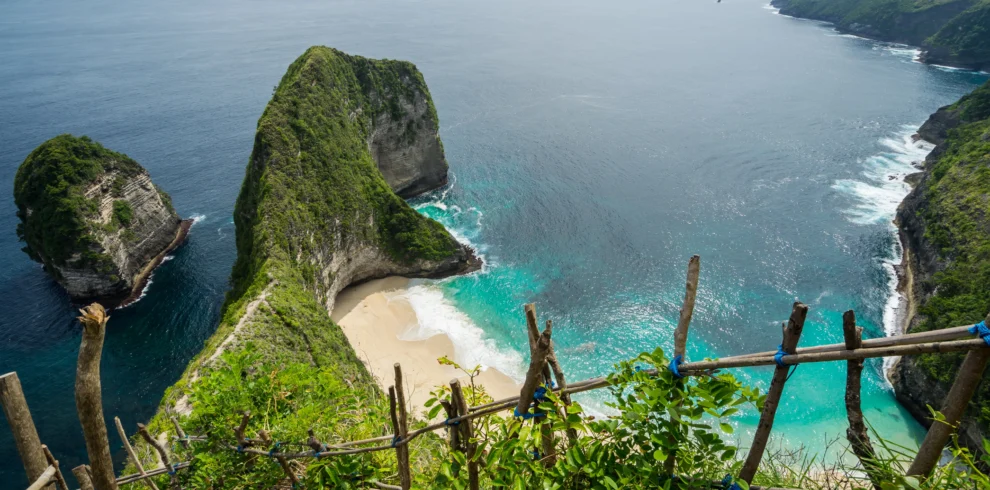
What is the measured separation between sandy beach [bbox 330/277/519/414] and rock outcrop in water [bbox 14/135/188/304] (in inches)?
704

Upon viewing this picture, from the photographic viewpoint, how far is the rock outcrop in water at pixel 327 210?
2619 cm

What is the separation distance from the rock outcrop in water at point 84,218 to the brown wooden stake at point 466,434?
43.4 m

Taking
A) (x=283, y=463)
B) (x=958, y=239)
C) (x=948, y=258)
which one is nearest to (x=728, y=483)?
(x=283, y=463)

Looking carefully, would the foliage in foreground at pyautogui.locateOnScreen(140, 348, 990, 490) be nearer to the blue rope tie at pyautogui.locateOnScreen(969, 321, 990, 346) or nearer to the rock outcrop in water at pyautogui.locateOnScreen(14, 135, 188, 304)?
the blue rope tie at pyautogui.locateOnScreen(969, 321, 990, 346)

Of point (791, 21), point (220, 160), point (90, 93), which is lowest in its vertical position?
Answer: point (220, 160)

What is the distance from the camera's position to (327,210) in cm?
3744

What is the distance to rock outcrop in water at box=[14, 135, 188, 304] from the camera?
38.1m

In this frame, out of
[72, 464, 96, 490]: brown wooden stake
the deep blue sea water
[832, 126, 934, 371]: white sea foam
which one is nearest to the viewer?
[72, 464, 96, 490]: brown wooden stake

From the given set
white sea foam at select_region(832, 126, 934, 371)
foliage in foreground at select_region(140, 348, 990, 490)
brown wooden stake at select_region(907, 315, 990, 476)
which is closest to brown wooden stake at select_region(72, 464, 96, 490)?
foliage in foreground at select_region(140, 348, 990, 490)

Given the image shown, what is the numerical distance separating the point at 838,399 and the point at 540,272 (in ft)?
71.9

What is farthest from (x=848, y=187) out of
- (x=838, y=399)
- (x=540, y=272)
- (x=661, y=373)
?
(x=661, y=373)

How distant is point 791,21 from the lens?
144m

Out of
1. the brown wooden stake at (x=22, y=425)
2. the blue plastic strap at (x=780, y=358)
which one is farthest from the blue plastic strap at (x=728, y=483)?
the brown wooden stake at (x=22, y=425)

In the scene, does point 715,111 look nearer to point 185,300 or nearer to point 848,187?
point 848,187
